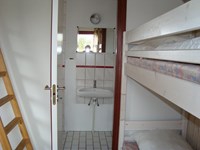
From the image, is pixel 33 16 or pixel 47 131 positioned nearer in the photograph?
pixel 33 16

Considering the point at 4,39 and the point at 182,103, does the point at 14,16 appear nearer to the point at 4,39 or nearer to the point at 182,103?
the point at 4,39

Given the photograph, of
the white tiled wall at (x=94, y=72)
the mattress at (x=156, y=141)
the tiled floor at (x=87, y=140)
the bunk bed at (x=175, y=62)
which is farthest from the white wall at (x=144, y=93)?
the white tiled wall at (x=94, y=72)

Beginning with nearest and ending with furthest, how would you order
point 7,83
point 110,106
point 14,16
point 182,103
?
point 182,103, point 7,83, point 14,16, point 110,106

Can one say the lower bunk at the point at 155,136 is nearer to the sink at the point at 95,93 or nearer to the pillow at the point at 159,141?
the pillow at the point at 159,141

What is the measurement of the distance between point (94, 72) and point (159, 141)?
1.82m

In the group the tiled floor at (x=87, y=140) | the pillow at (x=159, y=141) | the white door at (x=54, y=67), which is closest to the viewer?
the white door at (x=54, y=67)

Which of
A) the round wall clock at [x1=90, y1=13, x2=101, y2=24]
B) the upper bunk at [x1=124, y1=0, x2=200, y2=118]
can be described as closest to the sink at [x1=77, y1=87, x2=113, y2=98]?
the round wall clock at [x1=90, y1=13, x2=101, y2=24]

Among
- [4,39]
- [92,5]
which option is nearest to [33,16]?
[4,39]

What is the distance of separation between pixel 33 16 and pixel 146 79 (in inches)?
61.6

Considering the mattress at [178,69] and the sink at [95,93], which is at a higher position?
the mattress at [178,69]

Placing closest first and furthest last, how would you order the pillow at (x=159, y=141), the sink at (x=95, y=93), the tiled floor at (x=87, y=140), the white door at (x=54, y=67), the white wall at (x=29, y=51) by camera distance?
the white door at (x=54, y=67), the pillow at (x=159, y=141), the white wall at (x=29, y=51), the tiled floor at (x=87, y=140), the sink at (x=95, y=93)

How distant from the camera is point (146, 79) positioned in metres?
1.39

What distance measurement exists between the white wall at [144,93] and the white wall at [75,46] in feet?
3.49

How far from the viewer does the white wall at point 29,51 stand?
2295 millimetres
